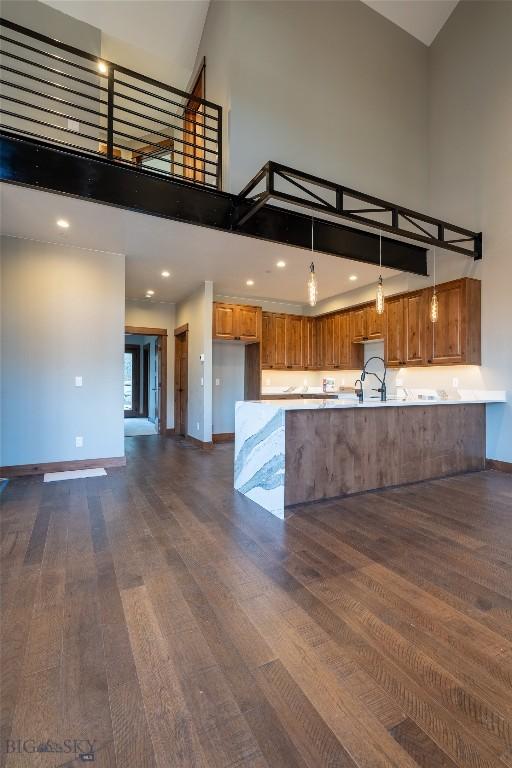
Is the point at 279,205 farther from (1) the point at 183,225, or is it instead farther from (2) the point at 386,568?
(2) the point at 386,568

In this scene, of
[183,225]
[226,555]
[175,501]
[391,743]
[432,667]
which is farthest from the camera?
[183,225]

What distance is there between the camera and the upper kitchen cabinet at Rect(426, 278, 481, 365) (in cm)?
490

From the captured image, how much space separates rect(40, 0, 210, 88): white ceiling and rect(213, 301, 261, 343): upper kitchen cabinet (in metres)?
4.05

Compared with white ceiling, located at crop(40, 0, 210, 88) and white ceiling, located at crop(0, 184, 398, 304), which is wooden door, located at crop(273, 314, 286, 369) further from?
white ceiling, located at crop(40, 0, 210, 88)

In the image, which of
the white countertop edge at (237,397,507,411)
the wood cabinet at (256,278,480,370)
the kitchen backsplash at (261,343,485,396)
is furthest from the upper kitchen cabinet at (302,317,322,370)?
the white countertop edge at (237,397,507,411)

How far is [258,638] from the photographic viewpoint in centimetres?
161

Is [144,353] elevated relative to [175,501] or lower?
elevated

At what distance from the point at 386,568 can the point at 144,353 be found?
34.9 ft

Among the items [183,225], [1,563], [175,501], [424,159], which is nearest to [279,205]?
[183,225]

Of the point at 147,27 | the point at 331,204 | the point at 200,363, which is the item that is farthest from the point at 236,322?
the point at 147,27

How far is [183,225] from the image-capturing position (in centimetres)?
391

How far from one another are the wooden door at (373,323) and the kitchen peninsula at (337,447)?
2228 millimetres

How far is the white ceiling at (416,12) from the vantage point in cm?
538

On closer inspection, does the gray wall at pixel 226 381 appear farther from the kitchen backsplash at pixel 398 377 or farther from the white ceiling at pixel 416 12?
the white ceiling at pixel 416 12
